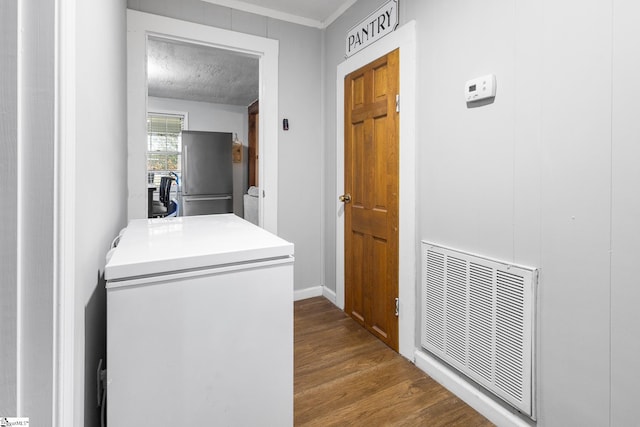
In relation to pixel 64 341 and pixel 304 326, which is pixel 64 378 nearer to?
pixel 64 341

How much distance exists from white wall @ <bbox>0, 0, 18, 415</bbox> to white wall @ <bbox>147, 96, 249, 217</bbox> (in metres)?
5.35

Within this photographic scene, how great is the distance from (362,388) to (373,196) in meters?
1.22

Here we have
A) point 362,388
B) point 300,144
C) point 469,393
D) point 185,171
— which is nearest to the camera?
point 469,393

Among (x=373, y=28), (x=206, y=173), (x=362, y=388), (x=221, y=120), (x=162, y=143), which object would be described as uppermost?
(x=221, y=120)

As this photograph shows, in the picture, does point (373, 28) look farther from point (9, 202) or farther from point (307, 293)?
point (9, 202)

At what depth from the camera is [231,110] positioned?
6.19 meters

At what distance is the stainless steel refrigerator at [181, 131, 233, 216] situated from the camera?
17.4 ft

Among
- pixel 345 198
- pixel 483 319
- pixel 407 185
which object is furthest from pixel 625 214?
pixel 345 198

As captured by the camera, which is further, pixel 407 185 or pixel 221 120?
pixel 221 120

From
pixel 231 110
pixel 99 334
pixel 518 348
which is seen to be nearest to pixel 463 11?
pixel 518 348

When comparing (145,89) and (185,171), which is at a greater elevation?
(145,89)

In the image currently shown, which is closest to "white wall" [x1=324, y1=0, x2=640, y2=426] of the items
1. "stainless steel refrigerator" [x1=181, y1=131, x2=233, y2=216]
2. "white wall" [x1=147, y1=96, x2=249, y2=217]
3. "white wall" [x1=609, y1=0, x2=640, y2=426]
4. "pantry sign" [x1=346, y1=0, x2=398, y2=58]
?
"white wall" [x1=609, y1=0, x2=640, y2=426]

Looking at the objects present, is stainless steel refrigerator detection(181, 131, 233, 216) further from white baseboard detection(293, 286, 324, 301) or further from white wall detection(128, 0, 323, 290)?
white baseboard detection(293, 286, 324, 301)

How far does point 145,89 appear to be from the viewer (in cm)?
239
